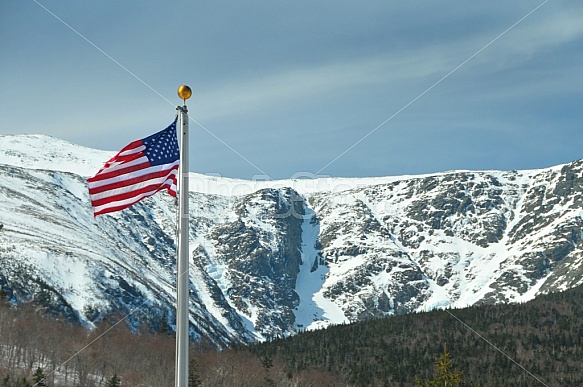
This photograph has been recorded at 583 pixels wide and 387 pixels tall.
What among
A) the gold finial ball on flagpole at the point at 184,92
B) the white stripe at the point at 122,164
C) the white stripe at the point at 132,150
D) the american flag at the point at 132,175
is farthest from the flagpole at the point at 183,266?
the white stripe at the point at 132,150

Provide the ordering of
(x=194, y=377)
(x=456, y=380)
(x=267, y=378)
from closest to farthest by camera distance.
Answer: (x=456, y=380) → (x=194, y=377) → (x=267, y=378)

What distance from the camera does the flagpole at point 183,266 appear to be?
24.4m

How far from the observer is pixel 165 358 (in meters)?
186

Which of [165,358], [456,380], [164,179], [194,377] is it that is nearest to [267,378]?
[165,358]

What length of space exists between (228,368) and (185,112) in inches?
6512

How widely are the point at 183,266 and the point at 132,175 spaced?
13.1ft

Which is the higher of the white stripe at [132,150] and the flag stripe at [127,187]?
the white stripe at [132,150]

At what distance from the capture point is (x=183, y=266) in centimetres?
2497

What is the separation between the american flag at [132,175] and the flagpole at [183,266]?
121 cm

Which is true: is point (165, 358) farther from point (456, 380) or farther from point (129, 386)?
point (456, 380)

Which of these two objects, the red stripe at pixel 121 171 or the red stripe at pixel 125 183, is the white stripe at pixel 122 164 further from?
the red stripe at pixel 125 183

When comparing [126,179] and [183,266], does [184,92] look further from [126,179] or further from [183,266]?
[183,266]

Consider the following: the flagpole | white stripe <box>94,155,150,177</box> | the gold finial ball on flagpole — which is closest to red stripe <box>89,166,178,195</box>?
white stripe <box>94,155,150,177</box>

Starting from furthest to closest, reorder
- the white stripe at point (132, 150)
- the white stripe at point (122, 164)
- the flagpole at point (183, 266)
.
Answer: the white stripe at point (132, 150) → the white stripe at point (122, 164) → the flagpole at point (183, 266)
